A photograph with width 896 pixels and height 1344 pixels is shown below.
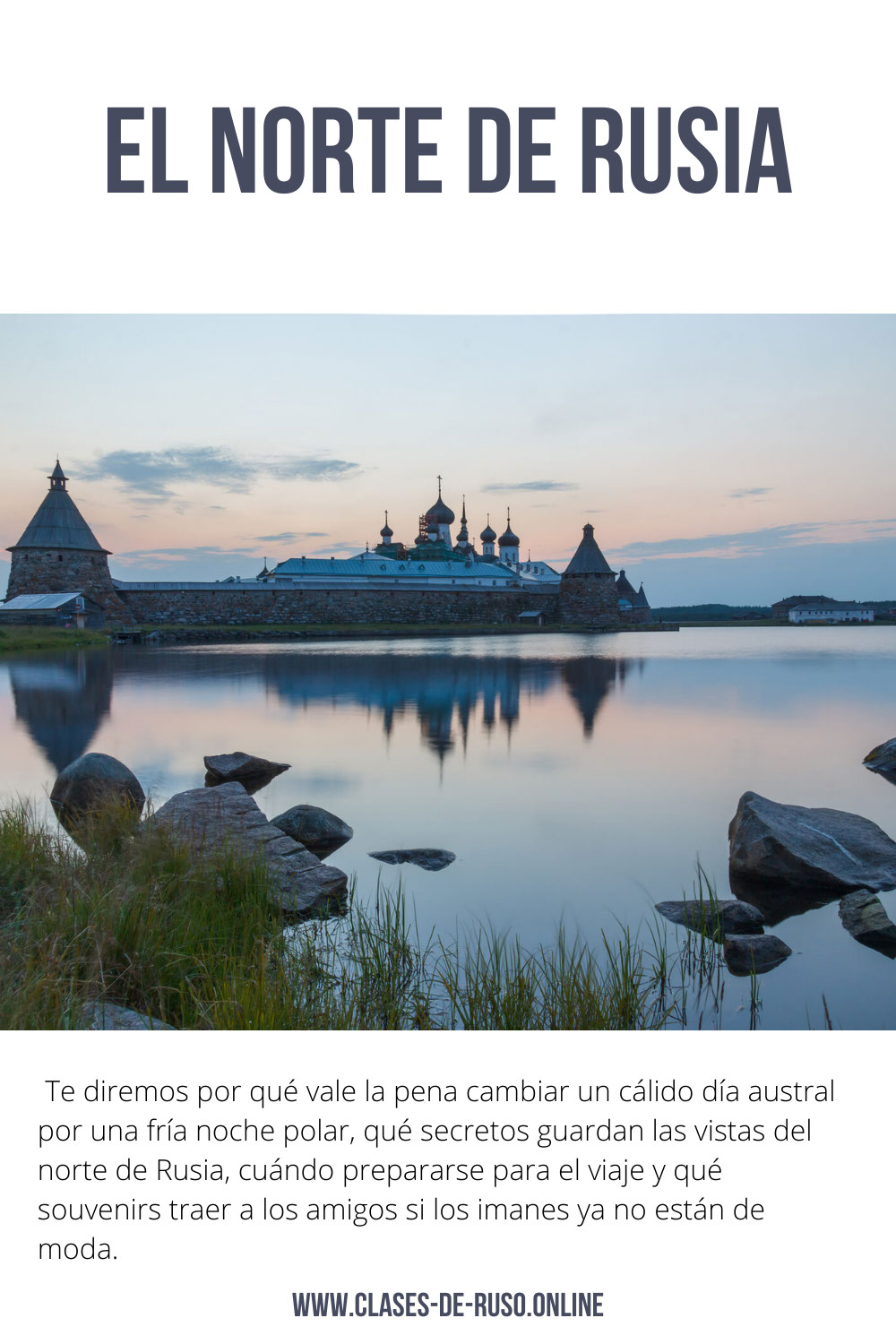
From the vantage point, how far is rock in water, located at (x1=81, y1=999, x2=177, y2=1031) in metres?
2.70

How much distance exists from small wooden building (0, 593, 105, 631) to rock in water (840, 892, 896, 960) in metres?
39.4

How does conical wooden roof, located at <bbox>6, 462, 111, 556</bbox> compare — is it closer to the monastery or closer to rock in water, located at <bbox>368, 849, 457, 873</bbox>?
the monastery

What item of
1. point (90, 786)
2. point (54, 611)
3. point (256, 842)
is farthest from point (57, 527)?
point (256, 842)

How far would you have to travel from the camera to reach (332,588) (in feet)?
188

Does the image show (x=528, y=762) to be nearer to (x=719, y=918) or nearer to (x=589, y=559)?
(x=719, y=918)

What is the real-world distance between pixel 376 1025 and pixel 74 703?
14.4 m

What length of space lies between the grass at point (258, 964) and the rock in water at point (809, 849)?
49.1 inches

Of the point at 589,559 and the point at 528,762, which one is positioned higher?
the point at 589,559

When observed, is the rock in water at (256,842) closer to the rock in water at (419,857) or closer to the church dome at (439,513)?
the rock in water at (419,857)

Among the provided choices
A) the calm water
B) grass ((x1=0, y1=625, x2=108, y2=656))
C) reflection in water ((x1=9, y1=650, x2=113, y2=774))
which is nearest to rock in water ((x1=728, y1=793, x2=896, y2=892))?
the calm water

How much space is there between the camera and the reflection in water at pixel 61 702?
452 inches

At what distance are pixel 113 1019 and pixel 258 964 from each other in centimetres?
80
